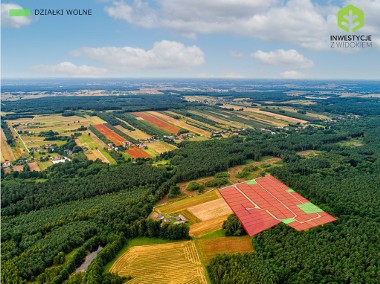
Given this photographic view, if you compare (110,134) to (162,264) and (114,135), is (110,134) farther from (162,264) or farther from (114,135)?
(162,264)

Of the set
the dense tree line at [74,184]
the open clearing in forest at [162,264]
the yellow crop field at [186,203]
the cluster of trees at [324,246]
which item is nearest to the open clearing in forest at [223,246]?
the open clearing in forest at [162,264]

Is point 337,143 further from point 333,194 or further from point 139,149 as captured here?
point 139,149

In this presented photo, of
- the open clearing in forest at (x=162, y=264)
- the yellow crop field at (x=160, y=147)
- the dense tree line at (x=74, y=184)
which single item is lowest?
the open clearing in forest at (x=162, y=264)

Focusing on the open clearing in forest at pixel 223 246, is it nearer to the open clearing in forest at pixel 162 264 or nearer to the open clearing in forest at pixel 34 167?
the open clearing in forest at pixel 162 264

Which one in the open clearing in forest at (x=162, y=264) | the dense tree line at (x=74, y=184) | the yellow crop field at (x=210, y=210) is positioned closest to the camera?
the open clearing in forest at (x=162, y=264)

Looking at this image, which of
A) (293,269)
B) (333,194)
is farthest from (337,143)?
(293,269)

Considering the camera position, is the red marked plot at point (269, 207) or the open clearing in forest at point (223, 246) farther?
the red marked plot at point (269, 207)

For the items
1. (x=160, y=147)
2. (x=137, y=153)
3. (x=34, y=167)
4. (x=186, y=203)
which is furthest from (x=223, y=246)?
(x=34, y=167)
